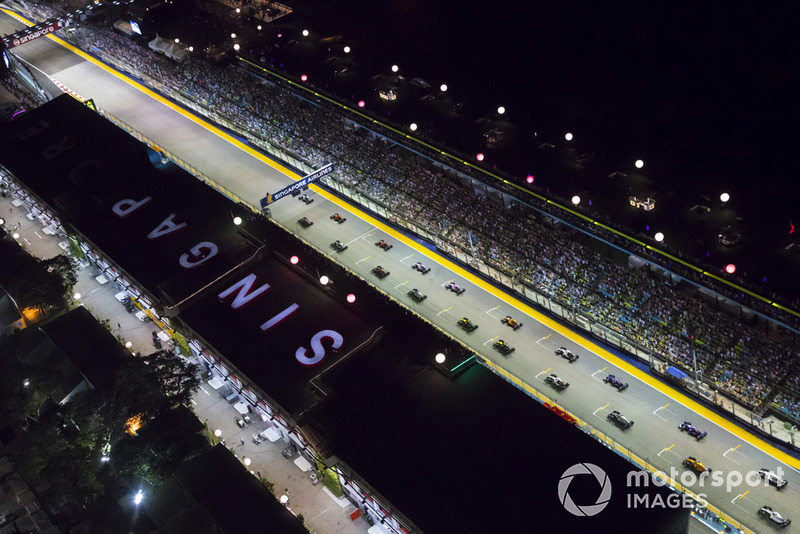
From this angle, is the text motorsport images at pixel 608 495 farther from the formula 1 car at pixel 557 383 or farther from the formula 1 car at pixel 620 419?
the formula 1 car at pixel 557 383

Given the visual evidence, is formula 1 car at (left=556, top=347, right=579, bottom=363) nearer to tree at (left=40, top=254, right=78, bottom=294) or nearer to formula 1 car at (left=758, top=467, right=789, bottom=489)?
formula 1 car at (left=758, top=467, right=789, bottom=489)

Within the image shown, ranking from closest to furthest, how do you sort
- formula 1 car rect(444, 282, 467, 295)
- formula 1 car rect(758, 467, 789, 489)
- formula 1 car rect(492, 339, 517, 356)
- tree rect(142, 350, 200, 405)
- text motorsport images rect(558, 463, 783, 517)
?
text motorsport images rect(558, 463, 783, 517) < formula 1 car rect(758, 467, 789, 489) < tree rect(142, 350, 200, 405) < formula 1 car rect(492, 339, 517, 356) < formula 1 car rect(444, 282, 467, 295)

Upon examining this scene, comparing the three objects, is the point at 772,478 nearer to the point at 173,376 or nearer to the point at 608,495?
the point at 608,495

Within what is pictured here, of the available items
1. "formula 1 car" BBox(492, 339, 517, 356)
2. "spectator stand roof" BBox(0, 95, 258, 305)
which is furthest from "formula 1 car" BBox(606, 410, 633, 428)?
"spectator stand roof" BBox(0, 95, 258, 305)

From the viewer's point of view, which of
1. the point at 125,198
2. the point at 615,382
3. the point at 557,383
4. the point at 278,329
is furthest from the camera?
the point at 125,198

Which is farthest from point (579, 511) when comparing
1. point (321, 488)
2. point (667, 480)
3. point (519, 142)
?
point (519, 142)

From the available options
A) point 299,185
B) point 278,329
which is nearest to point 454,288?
point 278,329
